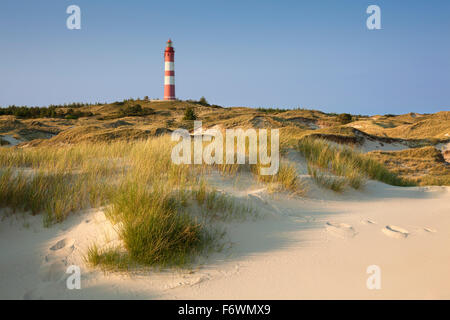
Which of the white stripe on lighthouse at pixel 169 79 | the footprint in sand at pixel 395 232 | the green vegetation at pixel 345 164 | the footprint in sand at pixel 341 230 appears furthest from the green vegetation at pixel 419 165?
the white stripe on lighthouse at pixel 169 79

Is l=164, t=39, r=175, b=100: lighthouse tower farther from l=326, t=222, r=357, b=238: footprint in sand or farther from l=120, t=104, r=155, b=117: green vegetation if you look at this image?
l=326, t=222, r=357, b=238: footprint in sand

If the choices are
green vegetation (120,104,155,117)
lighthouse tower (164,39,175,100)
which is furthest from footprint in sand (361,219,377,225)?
lighthouse tower (164,39,175,100)

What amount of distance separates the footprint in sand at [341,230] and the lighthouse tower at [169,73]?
3870cm

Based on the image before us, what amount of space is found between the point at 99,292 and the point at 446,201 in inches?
237

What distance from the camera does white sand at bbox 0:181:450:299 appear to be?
2562mm

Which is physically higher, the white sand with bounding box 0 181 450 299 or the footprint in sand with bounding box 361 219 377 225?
the footprint in sand with bounding box 361 219 377 225

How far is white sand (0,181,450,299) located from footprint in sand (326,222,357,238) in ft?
0.04

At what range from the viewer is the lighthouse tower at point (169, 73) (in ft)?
130

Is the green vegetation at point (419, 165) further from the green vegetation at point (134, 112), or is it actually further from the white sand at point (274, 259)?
the green vegetation at point (134, 112)

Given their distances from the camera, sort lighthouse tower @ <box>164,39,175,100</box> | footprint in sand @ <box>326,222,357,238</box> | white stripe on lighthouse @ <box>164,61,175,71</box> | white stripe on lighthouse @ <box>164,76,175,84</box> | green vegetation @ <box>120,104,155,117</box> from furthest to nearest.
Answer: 1. white stripe on lighthouse @ <box>164,76,175,84</box>
2. white stripe on lighthouse @ <box>164,61,175,71</box>
3. lighthouse tower @ <box>164,39,175,100</box>
4. green vegetation @ <box>120,104,155,117</box>
5. footprint in sand @ <box>326,222,357,238</box>

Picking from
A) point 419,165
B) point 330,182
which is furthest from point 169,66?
point 330,182

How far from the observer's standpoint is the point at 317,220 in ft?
13.5

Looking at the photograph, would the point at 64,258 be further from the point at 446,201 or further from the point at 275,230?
the point at 446,201
